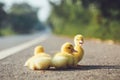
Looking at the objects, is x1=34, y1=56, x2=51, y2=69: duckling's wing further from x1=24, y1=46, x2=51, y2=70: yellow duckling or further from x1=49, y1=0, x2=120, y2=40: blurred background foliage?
x1=49, y1=0, x2=120, y2=40: blurred background foliage

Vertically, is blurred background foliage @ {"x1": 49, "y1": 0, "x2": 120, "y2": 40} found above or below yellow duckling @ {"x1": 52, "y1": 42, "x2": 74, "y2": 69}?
above

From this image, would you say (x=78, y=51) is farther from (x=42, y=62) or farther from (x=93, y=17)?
(x=93, y=17)

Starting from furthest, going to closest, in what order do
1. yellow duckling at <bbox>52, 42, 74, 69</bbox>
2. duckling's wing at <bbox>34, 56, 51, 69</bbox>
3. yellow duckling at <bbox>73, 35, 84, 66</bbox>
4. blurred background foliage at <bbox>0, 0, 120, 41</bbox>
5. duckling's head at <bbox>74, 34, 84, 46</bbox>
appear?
1. blurred background foliage at <bbox>0, 0, 120, 41</bbox>
2. duckling's head at <bbox>74, 34, 84, 46</bbox>
3. yellow duckling at <bbox>73, 35, 84, 66</bbox>
4. yellow duckling at <bbox>52, 42, 74, 69</bbox>
5. duckling's wing at <bbox>34, 56, 51, 69</bbox>

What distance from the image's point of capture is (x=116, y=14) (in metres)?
32.8

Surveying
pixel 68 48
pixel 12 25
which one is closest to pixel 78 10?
pixel 68 48

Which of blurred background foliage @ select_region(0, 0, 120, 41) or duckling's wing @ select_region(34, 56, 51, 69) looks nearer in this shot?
duckling's wing @ select_region(34, 56, 51, 69)

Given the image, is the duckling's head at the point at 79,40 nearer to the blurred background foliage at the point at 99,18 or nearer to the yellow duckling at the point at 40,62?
the yellow duckling at the point at 40,62

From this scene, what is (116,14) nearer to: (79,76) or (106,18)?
(106,18)

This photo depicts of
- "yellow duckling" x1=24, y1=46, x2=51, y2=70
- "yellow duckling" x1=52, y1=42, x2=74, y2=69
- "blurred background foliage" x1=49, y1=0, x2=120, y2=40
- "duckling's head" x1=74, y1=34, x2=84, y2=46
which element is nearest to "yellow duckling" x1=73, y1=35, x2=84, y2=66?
"duckling's head" x1=74, y1=34, x2=84, y2=46

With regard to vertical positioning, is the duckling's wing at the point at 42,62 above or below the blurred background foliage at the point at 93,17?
below

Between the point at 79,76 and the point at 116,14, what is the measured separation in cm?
2416

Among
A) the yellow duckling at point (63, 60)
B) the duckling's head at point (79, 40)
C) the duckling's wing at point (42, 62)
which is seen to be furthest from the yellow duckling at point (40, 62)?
the duckling's head at point (79, 40)

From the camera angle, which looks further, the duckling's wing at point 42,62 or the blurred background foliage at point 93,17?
the blurred background foliage at point 93,17

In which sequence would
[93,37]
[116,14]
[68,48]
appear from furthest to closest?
[93,37], [116,14], [68,48]
